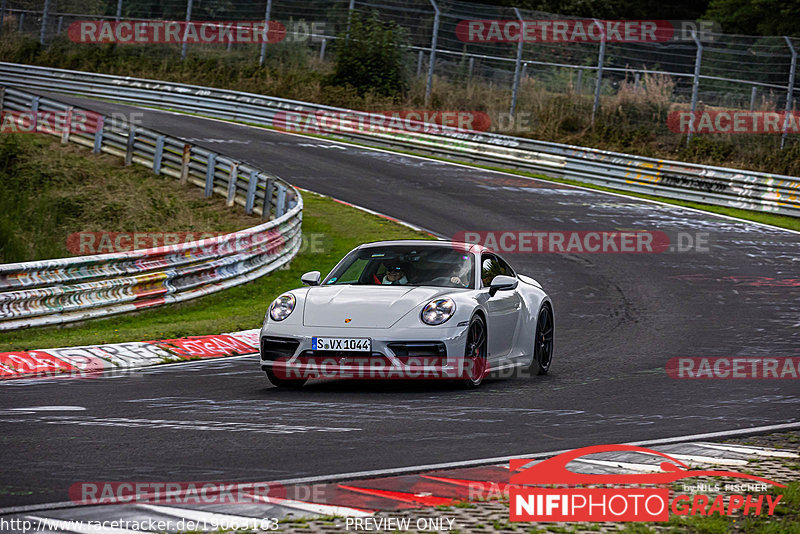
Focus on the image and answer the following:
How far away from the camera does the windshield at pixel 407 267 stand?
986 cm

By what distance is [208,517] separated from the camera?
4.75 metres

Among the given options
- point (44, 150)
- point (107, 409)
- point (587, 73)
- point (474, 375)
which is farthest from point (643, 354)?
point (587, 73)

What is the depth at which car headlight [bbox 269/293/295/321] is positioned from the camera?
9.18 meters

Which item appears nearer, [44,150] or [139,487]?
[139,487]

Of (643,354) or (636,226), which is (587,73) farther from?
(643,354)

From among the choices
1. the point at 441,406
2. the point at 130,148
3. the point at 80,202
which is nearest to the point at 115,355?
the point at 441,406

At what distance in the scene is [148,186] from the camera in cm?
2481

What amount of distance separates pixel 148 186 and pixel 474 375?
56.2 feet

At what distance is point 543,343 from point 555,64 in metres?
23.9

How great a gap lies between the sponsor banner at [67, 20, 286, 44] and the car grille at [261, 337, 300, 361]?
32753 millimetres

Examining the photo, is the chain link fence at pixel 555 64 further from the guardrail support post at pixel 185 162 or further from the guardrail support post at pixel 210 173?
the guardrail support post at pixel 210 173

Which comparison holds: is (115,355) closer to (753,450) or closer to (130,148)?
(753,450)

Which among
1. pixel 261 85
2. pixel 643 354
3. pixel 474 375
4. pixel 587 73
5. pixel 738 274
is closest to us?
pixel 474 375

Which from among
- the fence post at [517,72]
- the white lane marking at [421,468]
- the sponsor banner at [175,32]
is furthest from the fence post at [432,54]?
the white lane marking at [421,468]
